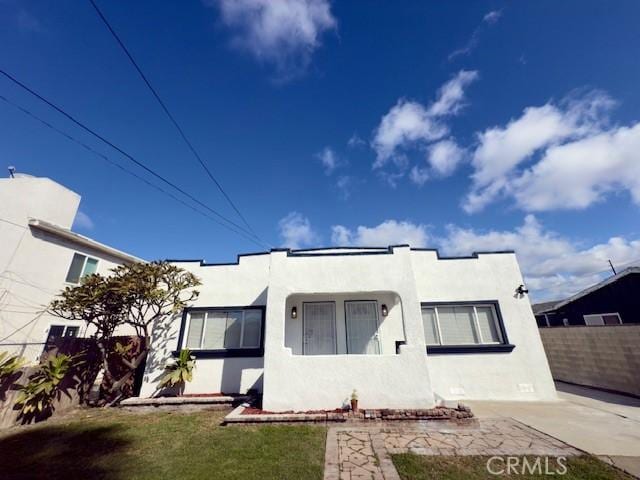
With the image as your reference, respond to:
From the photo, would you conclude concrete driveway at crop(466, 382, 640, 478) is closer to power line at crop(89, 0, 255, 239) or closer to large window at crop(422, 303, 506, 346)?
large window at crop(422, 303, 506, 346)

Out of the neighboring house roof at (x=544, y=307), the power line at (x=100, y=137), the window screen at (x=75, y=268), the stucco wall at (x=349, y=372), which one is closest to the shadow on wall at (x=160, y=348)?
the stucco wall at (x=349, y=372)

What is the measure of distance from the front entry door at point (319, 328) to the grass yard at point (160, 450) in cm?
290

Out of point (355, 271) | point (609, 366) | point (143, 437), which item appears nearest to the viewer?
point (143, 437)

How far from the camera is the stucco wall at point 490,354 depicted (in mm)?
8562

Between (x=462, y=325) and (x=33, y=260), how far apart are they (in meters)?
19.0

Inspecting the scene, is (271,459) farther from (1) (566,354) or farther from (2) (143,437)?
(1) (566,354)

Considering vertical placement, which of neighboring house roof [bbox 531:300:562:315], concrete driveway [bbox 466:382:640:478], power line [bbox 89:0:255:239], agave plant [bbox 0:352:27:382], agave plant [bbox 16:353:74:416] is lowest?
concrete driveway [bbox 466:382:640:478]

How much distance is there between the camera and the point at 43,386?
7012mm

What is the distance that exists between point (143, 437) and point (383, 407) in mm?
5713

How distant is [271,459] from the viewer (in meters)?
4.66

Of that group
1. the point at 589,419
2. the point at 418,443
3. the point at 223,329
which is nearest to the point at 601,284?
the point at 589,419

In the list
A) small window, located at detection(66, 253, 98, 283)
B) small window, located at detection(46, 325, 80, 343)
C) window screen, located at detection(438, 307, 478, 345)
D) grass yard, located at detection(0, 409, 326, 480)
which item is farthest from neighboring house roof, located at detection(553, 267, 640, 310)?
small window, located at detection(46, 325, 80, 343)

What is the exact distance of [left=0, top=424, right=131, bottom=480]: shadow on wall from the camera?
14.4 feet

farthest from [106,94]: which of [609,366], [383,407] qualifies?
[609,366]
